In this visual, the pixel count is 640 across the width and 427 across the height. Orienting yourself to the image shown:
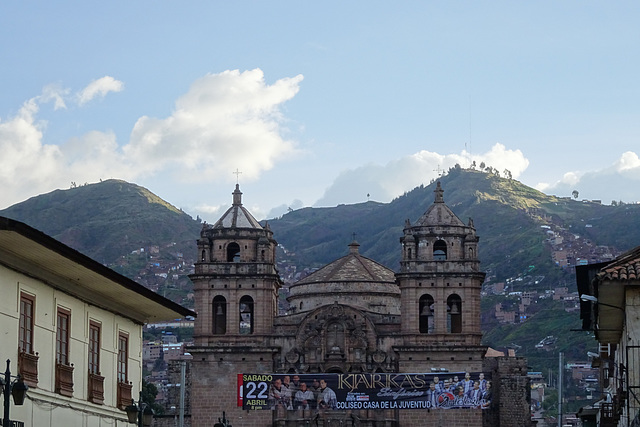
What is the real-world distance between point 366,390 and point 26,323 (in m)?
46.9

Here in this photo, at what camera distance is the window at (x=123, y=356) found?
31.7 metres

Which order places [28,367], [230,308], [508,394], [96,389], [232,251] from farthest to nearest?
[508,394] < [232,251] < [230,308] < [96,389] < [28,367]

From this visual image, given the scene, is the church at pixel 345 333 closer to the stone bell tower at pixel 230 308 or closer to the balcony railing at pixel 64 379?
the stone bell tower at pixel 230 308

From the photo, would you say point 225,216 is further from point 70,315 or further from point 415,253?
point 70,315

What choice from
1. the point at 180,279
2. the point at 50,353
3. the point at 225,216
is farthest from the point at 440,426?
the point at 180,279

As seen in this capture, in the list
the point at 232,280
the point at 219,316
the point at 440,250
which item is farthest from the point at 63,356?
the point at 219,316

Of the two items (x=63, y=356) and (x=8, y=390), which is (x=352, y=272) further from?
(x=8, y=390)

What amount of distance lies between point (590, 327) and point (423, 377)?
113 feet

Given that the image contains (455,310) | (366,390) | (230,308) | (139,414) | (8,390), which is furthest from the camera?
(230,308)

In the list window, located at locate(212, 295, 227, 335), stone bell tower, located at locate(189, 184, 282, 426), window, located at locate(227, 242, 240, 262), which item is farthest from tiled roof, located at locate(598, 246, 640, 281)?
window, located at locate(227, 242, 240, 262)

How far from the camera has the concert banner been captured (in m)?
Answer: 71.5

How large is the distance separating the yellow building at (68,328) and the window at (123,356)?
0.8 inches

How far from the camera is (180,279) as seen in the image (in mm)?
199875

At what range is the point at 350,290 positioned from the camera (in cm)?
8588
